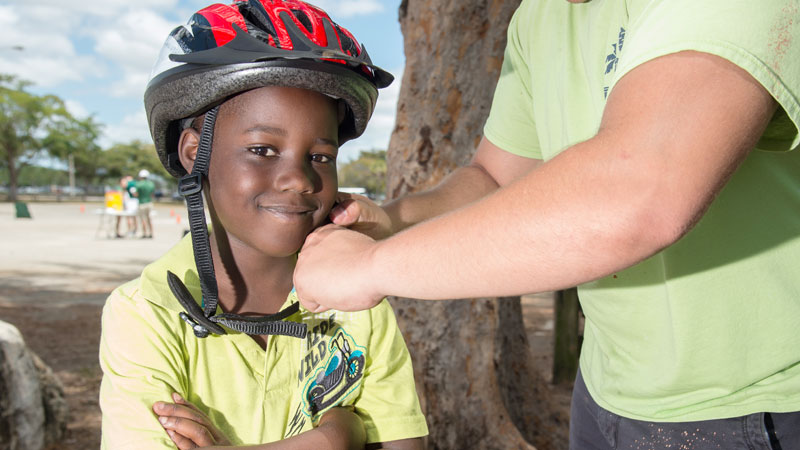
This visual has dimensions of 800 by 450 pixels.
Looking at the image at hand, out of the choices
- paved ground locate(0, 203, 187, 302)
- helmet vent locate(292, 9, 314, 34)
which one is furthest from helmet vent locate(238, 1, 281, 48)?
paved ground locate(0, 203, 187, 302)

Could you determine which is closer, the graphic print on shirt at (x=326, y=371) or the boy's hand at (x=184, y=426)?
the boy's hand at (x=184, y=426)

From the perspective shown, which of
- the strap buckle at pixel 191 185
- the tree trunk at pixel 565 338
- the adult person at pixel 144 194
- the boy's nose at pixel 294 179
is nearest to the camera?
the boy's nose at pixel 294 179

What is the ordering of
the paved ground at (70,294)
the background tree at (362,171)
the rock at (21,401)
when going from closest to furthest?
the rock at (21,401), the paved ground at (70,294), the background tree at (362,171)

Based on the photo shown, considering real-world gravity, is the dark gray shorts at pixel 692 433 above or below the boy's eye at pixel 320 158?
below

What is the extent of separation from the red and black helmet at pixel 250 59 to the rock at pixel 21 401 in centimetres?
Result: 285

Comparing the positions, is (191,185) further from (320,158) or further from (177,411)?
(177,411)

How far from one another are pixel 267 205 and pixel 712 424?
136cm

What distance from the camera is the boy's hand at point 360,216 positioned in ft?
6.71

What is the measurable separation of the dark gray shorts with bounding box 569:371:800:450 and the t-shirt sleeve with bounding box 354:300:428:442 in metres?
0.55

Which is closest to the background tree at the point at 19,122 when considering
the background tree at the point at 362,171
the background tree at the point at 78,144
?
the background tree at the point at 78,144

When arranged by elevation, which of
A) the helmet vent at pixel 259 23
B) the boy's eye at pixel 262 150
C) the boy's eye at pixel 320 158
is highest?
the helmet vent at pixel 259 23

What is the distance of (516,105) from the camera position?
2225mm

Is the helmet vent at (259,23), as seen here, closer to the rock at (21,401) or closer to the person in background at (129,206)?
the rock at (21,401)

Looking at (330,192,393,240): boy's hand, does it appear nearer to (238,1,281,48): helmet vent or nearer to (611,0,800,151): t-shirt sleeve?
(238,1,281,48): helmet vent
